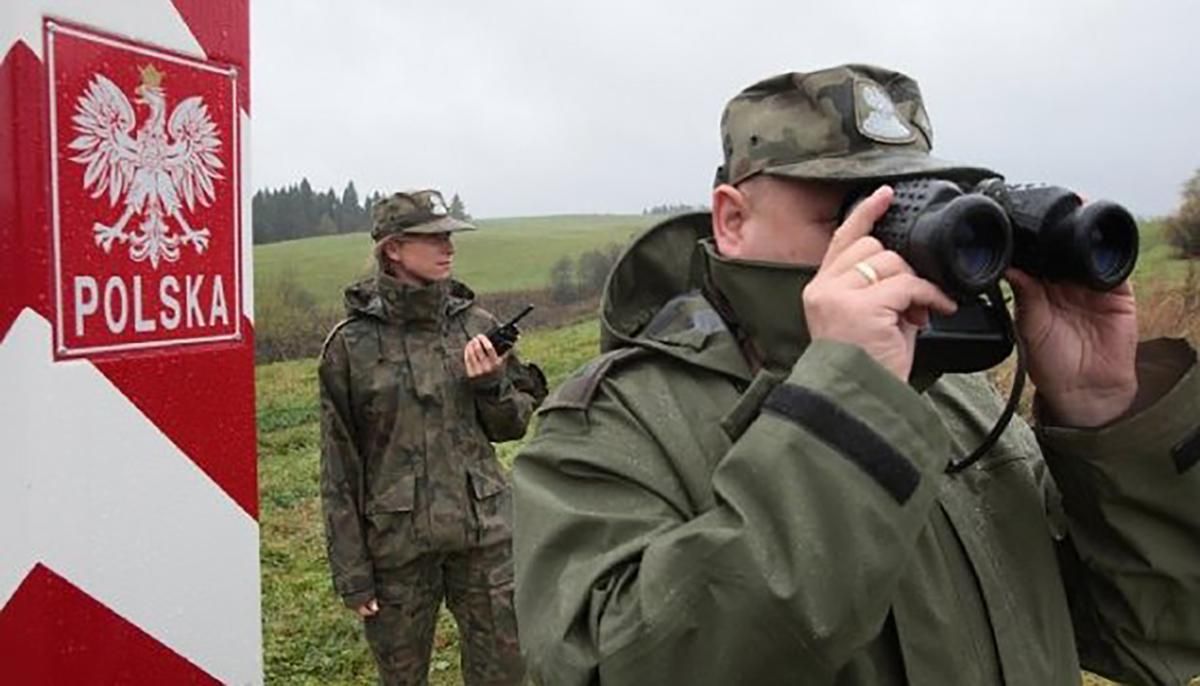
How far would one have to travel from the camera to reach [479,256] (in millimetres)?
54031

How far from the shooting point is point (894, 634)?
4.37 ft

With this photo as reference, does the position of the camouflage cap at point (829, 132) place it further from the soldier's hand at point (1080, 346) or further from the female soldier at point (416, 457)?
the female soldier at point (416, 457)

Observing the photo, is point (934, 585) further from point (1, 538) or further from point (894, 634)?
point (1, 538)

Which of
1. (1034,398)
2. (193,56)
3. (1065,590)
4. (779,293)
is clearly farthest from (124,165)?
(1065,590)

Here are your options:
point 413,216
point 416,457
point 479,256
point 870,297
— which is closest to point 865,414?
point 870,297

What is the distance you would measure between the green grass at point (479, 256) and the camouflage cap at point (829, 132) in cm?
3196

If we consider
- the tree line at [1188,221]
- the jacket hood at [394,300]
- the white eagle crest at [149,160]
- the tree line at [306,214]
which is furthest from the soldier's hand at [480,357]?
the tree line at [306,214]

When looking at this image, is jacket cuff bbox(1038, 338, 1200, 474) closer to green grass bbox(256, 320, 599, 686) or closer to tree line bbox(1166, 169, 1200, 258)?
green grass bbox(256, 320, 599, 686)

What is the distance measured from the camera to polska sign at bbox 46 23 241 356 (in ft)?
3.94

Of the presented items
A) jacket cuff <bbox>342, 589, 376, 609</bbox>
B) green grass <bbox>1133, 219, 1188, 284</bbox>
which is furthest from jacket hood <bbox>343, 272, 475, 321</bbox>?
green grass <bbox>1133, 219, 1188, 284</bbox>

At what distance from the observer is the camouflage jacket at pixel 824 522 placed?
3.68ft

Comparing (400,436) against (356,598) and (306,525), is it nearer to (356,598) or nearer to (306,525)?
(356,598)

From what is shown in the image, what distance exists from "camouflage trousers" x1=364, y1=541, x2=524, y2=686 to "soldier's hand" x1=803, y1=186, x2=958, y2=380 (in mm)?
3347

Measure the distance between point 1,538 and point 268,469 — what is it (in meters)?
12.5
